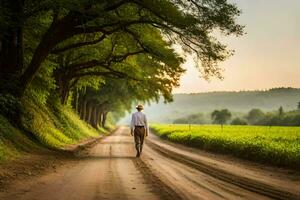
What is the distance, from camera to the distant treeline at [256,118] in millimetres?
102575

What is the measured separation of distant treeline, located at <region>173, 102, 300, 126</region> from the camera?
337 ft

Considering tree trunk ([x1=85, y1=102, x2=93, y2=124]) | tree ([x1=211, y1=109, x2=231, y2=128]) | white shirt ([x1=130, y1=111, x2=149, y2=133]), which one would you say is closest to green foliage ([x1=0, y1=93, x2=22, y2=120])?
white shirt ([x1=130, y1=111, x2=149, y2=133])

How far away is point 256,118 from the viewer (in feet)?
531

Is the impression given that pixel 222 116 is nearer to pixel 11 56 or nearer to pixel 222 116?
pixel 222 116

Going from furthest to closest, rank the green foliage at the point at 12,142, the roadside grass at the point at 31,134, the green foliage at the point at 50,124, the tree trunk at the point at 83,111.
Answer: the tree trunk at the point at 83,111 → the green foliage at the point at 50,124 → the roadside grass at the point at 31,134 → the green foliage at the point at 12,142

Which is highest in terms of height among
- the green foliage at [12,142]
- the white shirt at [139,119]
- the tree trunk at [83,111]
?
the tree trunk at [83,111]

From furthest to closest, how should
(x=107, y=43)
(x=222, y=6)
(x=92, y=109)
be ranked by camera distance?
(x=92, y=109)
(x=107, y=43)
(x=222, y=6)

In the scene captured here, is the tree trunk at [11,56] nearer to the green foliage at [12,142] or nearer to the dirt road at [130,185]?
the green foliage at [12,142]

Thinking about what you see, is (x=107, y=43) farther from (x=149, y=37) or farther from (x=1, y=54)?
(x=1, y=54)

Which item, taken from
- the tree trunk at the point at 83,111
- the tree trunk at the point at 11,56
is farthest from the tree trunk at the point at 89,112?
the tree trunk at the point at 11,56

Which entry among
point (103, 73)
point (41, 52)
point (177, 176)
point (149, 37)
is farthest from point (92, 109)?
point (177, 176)

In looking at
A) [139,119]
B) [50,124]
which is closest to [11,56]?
[139,119]

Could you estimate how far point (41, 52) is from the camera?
21906 millimetres

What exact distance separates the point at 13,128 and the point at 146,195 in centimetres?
1273
